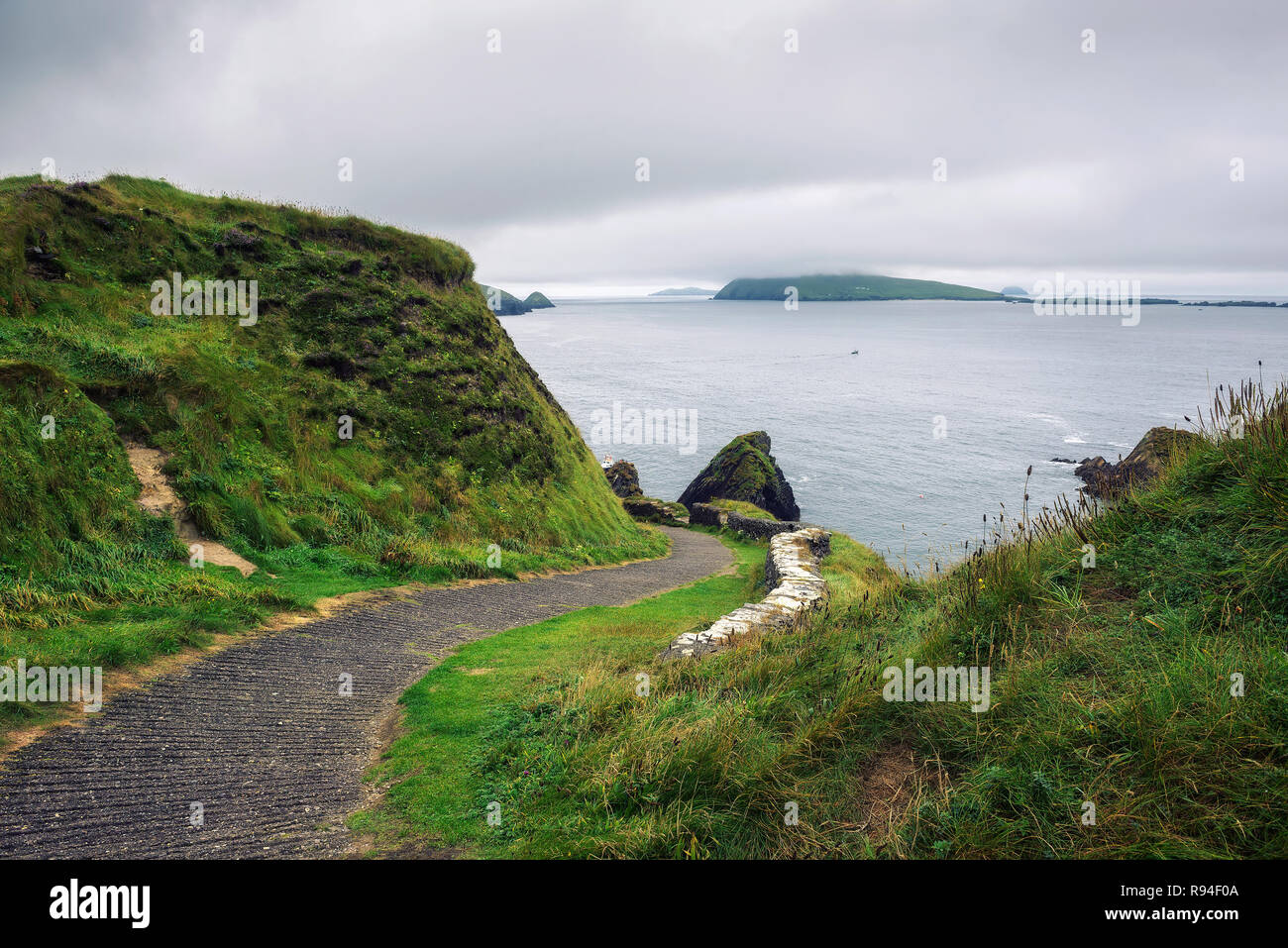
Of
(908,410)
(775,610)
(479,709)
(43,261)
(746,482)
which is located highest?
(43,261)

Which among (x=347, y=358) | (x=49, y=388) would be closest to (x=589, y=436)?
(x=347, y=358)

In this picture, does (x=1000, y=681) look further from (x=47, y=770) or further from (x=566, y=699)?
(x=47, y=770)

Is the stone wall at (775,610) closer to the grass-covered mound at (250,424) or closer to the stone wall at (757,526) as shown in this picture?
the grass-covered mound at (250,424)

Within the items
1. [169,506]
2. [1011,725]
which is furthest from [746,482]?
[1011,725]

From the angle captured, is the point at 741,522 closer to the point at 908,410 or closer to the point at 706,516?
the point at 706,516

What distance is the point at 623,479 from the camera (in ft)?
160

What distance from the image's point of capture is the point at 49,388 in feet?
39.9

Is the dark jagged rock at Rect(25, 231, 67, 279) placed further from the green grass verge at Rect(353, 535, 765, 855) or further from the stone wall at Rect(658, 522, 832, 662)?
the stone wall at Rect(658, 522, 832, 662)

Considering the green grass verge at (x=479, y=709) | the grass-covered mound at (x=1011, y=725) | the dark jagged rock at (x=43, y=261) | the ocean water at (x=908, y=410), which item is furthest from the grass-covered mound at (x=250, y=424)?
the ocean water at (x=908, y=410)

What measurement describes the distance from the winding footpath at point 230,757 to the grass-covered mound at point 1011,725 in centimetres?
169

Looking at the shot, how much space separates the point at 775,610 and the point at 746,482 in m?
37.4

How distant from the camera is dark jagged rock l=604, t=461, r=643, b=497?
157ft

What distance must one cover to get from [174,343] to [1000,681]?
2015 centimetres

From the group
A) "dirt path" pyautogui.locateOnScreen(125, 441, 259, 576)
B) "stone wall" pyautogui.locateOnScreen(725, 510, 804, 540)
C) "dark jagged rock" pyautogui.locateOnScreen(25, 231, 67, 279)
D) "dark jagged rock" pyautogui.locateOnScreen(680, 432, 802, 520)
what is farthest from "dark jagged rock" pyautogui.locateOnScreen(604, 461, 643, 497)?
"dirt path" pyautogui.locateOnScreen(125, 441, 259, 576)
